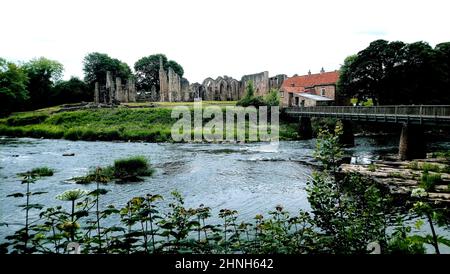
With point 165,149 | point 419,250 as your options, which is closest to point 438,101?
point 165,149

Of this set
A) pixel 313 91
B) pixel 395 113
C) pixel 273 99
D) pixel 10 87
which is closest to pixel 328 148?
pixel 395 113

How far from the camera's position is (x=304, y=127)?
155 ft

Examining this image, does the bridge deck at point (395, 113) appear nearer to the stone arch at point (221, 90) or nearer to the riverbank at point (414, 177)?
the riverbank at point (414, 177)

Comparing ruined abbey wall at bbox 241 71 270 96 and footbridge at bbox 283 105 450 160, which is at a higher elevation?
ruined abbey wall at bbox 241 71 270 96

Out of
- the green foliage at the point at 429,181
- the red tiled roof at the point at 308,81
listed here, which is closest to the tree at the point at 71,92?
the red tiled roof at the point at 308,81

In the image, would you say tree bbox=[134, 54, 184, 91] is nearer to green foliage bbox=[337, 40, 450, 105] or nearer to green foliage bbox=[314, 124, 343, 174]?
green foliage bbox=[337, 40, 450, 105]

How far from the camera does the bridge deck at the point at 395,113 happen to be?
73.5ft

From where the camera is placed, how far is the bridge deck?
22416 millimetres

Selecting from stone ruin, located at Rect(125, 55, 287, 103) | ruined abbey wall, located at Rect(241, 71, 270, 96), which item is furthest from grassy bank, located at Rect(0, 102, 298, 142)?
ruined abbey wall, located at Rect(241, 71, 270, 96)

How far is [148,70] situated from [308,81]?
4573cm

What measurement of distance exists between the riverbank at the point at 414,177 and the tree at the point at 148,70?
79.5 metres

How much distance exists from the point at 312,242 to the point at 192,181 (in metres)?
13.5

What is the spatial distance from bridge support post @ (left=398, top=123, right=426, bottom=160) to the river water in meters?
2.54
